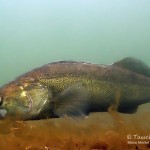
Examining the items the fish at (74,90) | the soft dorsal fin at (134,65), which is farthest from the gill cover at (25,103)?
the soft dorsal fin at (134,65)

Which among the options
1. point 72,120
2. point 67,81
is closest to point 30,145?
point 72,120

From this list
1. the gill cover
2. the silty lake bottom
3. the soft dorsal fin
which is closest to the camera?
the silty lake bottom

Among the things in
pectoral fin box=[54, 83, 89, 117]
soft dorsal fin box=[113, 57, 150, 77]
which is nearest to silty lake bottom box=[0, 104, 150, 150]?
pectoral fin box=[54, 83, 89, 117]

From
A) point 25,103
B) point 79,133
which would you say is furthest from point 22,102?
point 79,133

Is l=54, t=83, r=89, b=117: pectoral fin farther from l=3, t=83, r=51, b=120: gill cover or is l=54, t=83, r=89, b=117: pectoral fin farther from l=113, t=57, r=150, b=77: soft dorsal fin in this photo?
l=113, t=57, r=150, b=77: soft dorsal fin

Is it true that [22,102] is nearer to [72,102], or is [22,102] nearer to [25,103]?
[25,103]

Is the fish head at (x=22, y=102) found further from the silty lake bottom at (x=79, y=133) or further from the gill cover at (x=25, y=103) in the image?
the silty lake bottom at (x=79, y=133)

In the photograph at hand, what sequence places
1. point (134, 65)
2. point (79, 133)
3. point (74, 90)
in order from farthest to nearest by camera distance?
point (134, 65), point (79, 133), point (74, 90)
